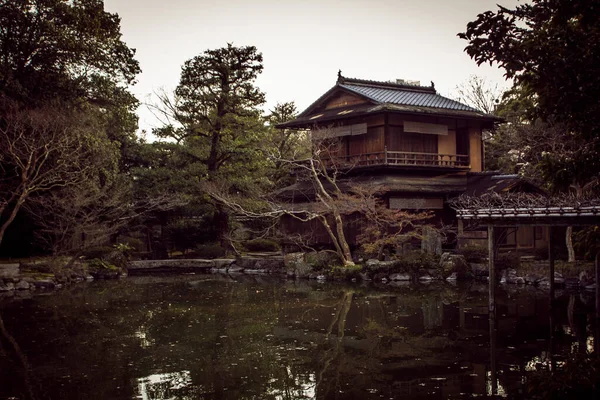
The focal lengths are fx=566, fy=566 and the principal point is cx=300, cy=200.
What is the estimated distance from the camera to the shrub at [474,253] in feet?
79.5

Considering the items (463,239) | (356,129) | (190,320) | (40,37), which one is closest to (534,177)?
(463,239)

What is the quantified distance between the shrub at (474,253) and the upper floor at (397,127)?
17.9 ft

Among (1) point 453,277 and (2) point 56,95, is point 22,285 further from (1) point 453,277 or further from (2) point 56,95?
(1) point 453,277

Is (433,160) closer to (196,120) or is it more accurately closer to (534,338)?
(196,120)

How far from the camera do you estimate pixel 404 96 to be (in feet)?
102

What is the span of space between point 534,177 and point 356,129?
9.08m

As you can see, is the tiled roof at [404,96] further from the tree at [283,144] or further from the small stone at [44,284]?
the small stone at [44,284]

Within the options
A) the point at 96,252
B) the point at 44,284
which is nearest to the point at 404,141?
the point at 96,252

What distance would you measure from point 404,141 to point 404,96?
3.21 meters

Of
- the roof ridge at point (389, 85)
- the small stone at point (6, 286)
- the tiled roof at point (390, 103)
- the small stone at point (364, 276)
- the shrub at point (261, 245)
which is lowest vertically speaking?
the small stone at point (6, 286)

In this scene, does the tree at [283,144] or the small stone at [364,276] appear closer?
the small stone at [364,276]

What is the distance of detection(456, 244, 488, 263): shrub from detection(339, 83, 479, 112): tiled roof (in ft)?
28.2

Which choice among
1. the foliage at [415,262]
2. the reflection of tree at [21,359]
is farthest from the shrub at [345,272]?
the reflection of tree at [21,359]

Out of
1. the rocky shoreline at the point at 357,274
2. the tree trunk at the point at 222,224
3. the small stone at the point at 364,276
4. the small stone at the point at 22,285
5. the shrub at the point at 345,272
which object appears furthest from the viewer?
the tree trunk at the point at 222,224
